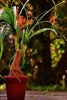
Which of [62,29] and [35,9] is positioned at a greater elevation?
[35,9]

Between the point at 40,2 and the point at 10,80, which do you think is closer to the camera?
the point at 10,80

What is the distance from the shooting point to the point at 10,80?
71.4 inches

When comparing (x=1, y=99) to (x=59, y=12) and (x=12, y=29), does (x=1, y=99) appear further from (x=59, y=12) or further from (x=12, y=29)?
(x=59, y=12)

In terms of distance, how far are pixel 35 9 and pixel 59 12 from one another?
41cm

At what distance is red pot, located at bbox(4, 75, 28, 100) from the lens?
1.82m

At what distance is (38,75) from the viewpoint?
614 centimetres

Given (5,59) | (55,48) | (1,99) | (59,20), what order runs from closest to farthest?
1. (1,99)
2. (5,59)
3. (59,20)
4. (55,48)

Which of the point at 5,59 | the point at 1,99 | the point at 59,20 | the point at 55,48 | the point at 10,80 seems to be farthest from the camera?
the point at 55,48

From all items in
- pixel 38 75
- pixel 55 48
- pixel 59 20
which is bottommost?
pixel 38 75

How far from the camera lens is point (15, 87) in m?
1.83

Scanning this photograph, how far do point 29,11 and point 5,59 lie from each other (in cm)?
105

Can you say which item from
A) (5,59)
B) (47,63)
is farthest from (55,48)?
(5,59)

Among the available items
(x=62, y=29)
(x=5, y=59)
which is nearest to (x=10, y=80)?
(x=5, y=59)

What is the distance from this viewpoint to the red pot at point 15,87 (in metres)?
1.82
